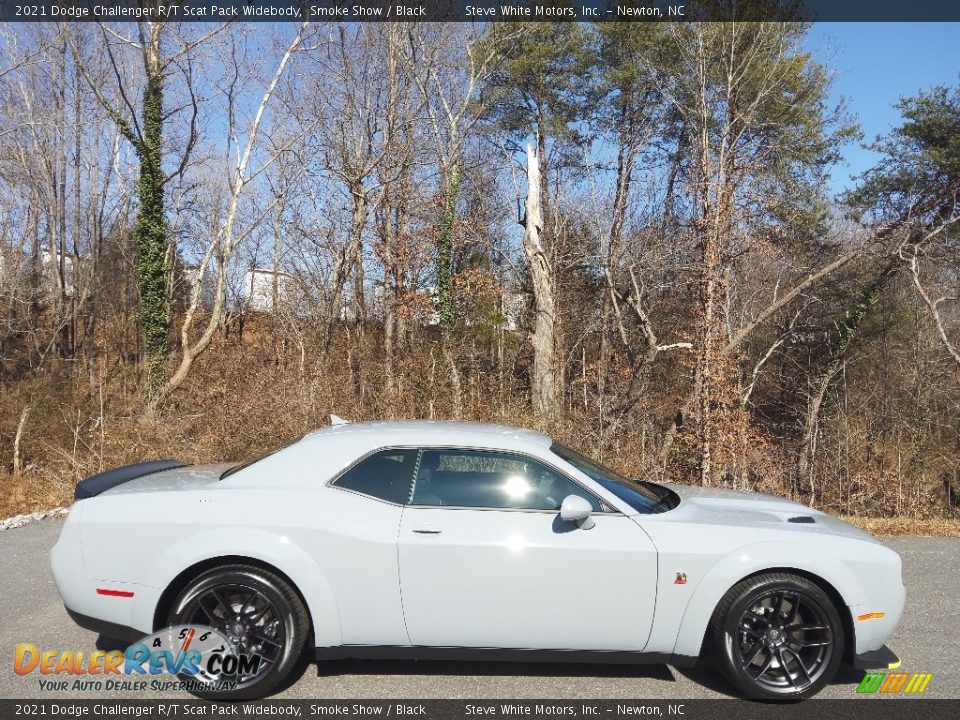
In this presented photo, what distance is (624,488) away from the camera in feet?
13.8

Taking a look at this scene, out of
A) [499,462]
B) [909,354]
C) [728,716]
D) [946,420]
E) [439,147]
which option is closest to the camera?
[728,716]

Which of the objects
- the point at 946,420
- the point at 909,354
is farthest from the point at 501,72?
the point at 946,420

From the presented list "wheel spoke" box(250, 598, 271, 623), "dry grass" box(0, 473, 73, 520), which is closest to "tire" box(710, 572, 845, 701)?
"wheel spoke" box(250, 598, 271, 623)

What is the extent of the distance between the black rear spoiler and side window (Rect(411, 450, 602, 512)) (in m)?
1.83

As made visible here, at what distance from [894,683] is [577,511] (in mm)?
2041

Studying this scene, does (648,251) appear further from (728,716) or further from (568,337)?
(728,716)

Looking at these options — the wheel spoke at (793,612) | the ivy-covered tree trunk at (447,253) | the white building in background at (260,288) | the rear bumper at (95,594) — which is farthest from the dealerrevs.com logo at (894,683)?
the white building in background at (260,288)

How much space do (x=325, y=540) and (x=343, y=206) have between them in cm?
1776

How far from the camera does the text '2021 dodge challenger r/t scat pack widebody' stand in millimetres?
3617

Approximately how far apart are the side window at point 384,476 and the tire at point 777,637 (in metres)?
1.78

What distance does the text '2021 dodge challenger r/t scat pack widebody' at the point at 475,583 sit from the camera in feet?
11.9

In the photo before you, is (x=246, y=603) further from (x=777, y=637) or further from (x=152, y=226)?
(x=152, y=226)

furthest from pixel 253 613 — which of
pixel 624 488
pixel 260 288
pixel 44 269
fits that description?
pixel 260 288

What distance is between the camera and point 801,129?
765 inches
